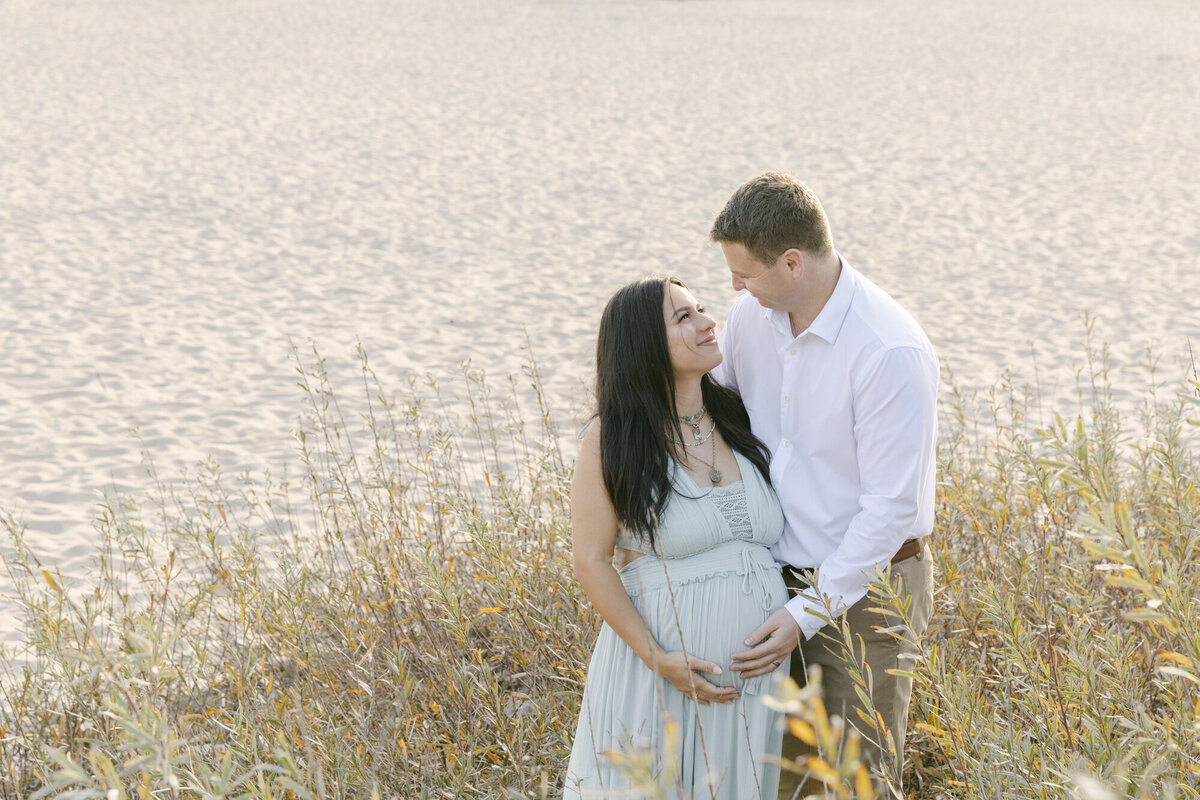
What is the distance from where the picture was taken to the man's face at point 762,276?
2.99 meters

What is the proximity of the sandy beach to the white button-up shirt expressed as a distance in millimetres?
3910

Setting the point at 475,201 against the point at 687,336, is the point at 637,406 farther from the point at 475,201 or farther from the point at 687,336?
the point at 475,201

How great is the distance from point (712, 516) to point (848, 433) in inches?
17.1

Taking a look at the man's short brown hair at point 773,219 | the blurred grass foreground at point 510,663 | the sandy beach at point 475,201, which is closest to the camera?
the blurred grass foreground at point 510,663

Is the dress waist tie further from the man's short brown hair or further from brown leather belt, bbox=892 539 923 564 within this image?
the man's short brown hair

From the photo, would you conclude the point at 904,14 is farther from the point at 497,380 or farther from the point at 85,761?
the point at 85,761

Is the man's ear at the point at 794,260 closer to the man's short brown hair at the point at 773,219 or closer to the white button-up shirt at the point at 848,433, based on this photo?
the man's short brown hair at the point at 773,219

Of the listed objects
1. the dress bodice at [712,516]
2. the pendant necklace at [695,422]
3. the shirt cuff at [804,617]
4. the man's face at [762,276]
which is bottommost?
the shirt cuff at [804,617]

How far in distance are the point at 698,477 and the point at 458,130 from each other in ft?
48.3

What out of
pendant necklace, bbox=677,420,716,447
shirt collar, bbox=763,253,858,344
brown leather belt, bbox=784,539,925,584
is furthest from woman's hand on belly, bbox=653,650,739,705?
shirt collar, bbox=763,253,858,344

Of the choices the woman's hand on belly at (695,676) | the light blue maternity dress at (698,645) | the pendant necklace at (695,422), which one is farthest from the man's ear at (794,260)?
the woman's hand on belly at (695,676)

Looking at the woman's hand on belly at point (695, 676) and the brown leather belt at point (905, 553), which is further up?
the brown leather belt at point (905, 553)

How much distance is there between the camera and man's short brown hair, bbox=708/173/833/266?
9.62 feet

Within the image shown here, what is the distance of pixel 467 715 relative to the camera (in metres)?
3.60
